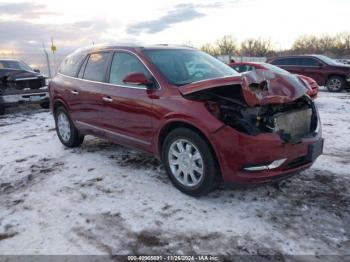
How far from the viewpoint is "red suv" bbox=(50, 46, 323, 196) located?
3.50 m

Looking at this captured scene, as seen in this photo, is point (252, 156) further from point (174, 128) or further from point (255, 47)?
point (255, 47)

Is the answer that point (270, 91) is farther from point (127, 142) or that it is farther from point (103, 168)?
point (103, 168)

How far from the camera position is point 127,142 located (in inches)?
189

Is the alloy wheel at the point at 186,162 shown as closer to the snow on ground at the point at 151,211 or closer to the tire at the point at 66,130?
the snow on ground at the point at 151,211

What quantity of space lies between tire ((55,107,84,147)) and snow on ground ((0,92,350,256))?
571 mm

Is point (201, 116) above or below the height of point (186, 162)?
above

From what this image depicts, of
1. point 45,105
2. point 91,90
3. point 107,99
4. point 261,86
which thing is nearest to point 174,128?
point 261,86

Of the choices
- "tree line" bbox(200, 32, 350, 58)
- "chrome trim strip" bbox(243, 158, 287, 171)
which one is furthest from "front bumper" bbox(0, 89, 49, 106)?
"tree line" bbox(200, 32, 350, 58)

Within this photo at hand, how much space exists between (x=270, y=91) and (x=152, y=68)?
1521 mm

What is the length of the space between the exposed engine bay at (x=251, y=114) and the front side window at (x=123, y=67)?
3.55ft

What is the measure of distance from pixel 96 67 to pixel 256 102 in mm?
2792

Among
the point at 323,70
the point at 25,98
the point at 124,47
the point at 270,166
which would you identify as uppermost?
the point at 124,47

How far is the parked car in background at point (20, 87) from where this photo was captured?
9922 millimetres

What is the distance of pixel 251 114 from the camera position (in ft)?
11.7
